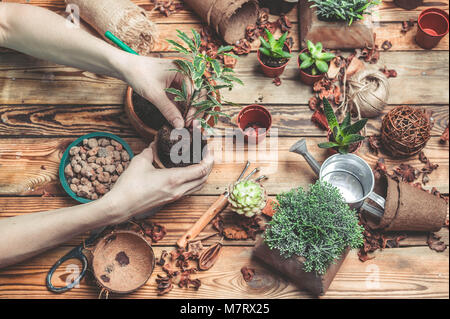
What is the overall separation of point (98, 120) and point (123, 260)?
0.58 m

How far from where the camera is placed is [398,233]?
1.50 m

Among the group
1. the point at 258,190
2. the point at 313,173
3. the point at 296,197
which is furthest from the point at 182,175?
the point at 313,173

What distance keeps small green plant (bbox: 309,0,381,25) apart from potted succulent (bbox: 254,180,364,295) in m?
0.70

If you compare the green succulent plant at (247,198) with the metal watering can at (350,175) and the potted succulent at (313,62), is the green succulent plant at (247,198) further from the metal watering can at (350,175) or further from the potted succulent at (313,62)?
the potted succulent at (313,62)

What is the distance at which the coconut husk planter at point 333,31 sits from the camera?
1.58 m

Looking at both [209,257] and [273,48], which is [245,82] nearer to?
[273,48]

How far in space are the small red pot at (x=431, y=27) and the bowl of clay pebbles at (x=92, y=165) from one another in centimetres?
128

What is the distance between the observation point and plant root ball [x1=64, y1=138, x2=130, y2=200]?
4.64 feet

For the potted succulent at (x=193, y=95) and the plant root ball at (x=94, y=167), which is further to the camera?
the plant root ball at (x=94, y=167)

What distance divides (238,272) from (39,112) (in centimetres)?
103

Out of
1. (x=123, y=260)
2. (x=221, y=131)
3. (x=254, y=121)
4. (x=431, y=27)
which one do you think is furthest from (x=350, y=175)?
(x=123, y=260)

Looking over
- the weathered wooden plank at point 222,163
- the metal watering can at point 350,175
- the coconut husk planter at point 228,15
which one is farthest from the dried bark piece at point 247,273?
the coconut husk planter at point 228,15
